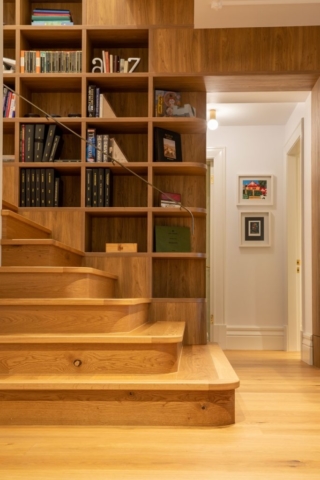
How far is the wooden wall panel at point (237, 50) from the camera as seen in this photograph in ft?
15.1

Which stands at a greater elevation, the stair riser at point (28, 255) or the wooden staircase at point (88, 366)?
the stair riser at point (28, 255)

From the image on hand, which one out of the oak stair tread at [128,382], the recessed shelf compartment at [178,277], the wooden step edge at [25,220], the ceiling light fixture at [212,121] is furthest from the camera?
the ceiling light fixture at [212,121]

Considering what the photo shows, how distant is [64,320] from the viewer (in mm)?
3102

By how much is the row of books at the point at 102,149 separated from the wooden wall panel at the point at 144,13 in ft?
2.62

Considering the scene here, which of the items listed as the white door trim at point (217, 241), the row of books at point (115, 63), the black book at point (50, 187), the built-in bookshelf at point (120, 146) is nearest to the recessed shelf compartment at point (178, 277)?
the built-in bookshelf at point (120, 146)

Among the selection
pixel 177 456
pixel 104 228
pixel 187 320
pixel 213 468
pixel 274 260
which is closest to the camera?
pixel 213 468

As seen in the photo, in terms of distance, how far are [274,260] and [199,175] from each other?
1.94 meters

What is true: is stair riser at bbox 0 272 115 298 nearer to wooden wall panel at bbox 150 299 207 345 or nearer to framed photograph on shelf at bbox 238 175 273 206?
wooden wall panel at bbox 150 299 207 345


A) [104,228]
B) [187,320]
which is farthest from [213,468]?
[104,228]

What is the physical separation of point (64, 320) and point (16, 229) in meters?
1.11

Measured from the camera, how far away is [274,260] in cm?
649

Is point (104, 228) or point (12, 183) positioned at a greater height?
point (12, 183)

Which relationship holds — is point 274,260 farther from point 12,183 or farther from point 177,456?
point 177,456

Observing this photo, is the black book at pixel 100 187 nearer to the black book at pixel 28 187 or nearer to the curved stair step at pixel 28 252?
the black book at pixel 28 187
